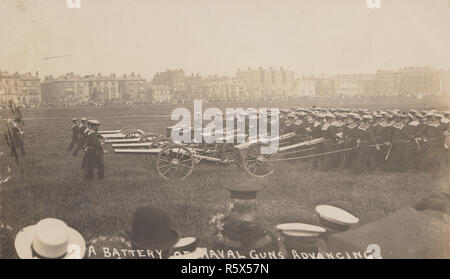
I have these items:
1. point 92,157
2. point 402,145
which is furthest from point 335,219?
point 92,157

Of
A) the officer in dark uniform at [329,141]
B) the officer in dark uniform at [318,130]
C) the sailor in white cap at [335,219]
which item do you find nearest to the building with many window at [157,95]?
the officer in dark uniform at [318,130]

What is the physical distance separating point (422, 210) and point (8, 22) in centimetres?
635

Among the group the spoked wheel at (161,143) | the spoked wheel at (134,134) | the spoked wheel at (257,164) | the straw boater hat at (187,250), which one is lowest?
the straw boater hat at (187,250)

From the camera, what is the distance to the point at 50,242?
4.45m

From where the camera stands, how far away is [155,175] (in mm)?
5438

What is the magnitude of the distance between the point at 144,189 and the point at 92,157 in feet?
2.82

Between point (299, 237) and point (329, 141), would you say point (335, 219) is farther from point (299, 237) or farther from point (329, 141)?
point (329, 141)

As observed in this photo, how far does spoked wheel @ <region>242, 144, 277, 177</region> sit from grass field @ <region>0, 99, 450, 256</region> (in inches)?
5.2

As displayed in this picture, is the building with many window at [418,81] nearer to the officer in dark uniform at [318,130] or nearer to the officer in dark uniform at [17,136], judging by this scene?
the officer in dark uniform at [318,130]

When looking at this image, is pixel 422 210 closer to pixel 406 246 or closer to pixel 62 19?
pixel 406 246

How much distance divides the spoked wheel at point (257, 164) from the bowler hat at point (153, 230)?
1494mm

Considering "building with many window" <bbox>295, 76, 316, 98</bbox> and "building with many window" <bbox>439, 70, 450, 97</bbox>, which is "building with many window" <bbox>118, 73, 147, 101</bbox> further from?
"building with many window" <bbox>439, 70, 450, 97</bbox>

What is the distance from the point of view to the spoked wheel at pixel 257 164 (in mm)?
5500

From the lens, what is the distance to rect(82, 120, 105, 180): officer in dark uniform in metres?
5.26
